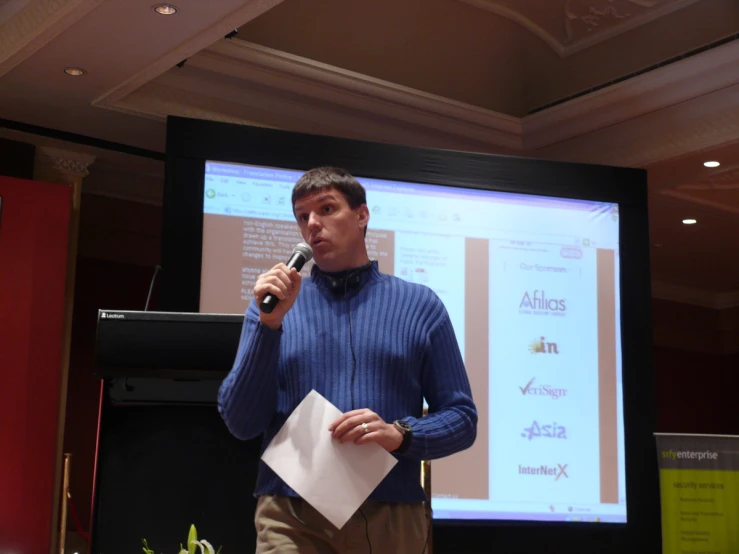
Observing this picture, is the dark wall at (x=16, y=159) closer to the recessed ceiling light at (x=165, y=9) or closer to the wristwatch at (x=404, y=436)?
the recessed ceiling light at (x=165, y=9)

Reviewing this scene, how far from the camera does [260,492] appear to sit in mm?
1462

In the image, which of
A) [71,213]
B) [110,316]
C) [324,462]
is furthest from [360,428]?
[71,213]

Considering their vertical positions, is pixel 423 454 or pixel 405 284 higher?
pixel 405 284

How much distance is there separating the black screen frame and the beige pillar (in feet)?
4.74

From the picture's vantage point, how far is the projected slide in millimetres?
4043

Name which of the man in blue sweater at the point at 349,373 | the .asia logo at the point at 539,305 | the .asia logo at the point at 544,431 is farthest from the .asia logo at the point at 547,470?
the man in blue sweater at the point at 349,373

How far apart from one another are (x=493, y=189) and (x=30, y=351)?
2441 millimetres

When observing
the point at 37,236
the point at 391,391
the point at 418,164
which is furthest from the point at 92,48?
the point at 391,391

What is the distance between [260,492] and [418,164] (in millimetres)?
2966

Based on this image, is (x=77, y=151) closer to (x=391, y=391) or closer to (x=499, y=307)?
(x=499, y=307)

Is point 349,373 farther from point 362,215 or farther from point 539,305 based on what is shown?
point 539,305

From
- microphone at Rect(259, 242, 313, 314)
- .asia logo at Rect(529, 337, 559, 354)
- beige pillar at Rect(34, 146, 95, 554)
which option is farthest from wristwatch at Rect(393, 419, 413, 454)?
beige pillar at Rect(34, 146, 95, 554)

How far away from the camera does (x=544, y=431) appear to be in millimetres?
4234

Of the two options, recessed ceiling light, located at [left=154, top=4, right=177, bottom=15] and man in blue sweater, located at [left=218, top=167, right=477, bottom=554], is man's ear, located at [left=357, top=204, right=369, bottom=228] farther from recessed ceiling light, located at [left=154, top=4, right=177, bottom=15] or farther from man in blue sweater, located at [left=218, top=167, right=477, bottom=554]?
recessed ceiling light, located at [left=154, top=4, right=177, bottom=15]
